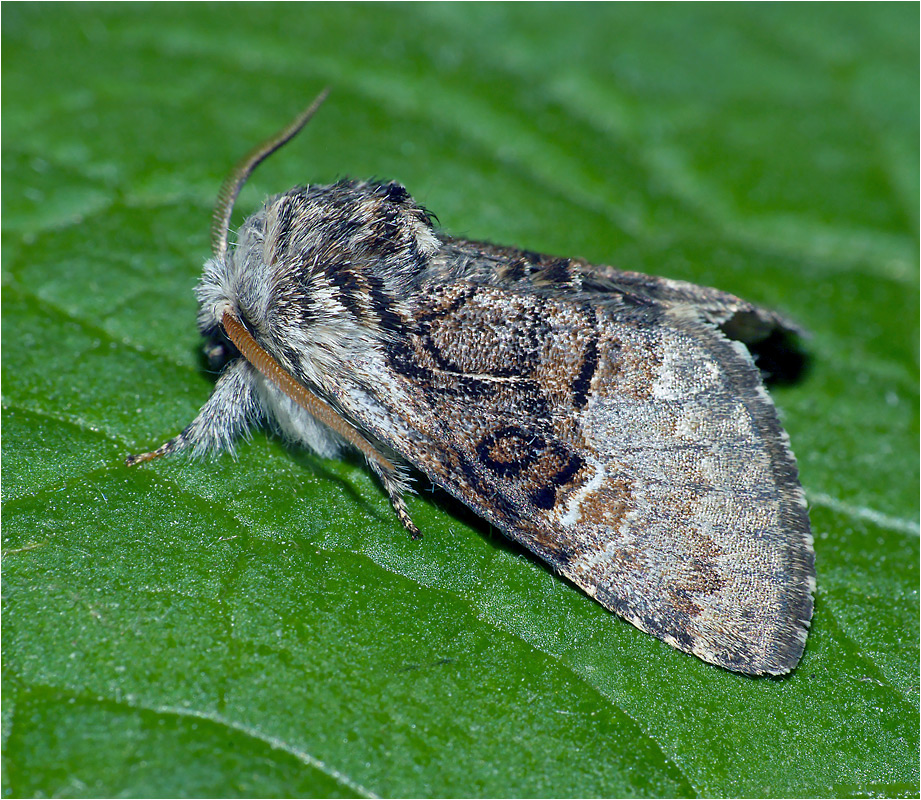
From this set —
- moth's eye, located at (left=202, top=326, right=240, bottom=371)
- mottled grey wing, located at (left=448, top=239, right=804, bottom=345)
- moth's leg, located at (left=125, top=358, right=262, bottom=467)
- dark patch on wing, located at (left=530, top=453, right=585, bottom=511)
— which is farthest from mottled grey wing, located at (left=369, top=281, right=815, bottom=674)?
moth's eye, located at (left=202, top=326, right=240, bottom=371)

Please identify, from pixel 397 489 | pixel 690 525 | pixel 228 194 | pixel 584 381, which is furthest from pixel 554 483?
pixel 228 194

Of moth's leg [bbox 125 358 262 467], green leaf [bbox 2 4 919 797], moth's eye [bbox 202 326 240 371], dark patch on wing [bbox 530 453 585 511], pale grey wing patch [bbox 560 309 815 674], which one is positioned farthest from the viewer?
moth's eye [bbox 202 326 240 371]

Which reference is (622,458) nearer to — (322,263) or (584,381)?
(584,381)

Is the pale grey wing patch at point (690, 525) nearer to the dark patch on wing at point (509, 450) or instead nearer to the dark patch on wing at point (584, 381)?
the dark patch on wing at point (584, 381)

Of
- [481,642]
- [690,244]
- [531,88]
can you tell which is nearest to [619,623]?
[481,642]

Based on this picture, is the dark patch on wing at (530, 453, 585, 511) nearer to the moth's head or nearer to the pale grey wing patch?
the pale grey wing patch

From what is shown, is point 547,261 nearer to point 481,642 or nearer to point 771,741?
point 481,642

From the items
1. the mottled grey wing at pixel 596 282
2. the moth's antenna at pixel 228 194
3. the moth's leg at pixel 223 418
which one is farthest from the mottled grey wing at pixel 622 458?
the moth's antenna at pixel 228 194

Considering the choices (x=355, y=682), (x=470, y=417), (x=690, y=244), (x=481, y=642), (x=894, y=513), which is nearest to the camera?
(x=355, y=682)
